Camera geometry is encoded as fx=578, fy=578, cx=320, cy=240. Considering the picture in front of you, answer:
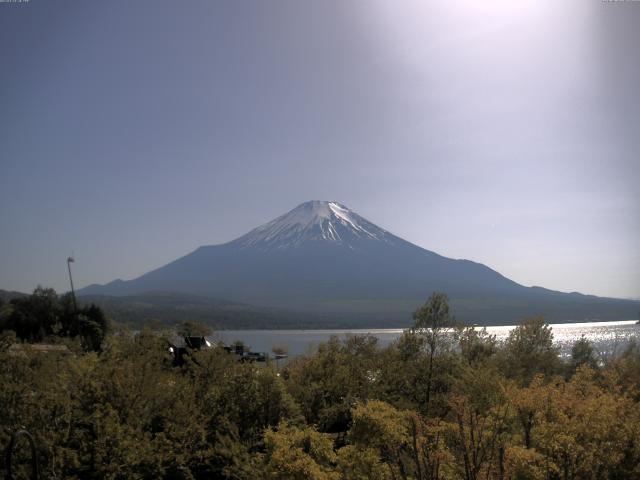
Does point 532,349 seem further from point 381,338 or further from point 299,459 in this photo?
point 381,338

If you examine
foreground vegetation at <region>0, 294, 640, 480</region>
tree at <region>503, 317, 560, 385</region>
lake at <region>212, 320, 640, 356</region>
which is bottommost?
lake at <region>212, 320, 640, 356</region>

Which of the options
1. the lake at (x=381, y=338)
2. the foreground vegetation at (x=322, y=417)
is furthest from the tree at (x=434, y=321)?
the lake at (x=381, y=338)

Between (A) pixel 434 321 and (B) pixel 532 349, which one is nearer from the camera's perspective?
(A) pixel 434 321

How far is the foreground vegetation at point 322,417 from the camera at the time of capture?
278 inches

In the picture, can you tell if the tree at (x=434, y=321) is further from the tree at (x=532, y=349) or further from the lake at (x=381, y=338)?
the lake at (x=381, y=338)

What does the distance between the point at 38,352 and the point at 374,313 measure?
183428 millimetres

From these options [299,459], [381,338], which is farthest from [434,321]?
[381,338]

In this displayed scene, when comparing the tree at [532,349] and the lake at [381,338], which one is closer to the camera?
the tree at [532,349]

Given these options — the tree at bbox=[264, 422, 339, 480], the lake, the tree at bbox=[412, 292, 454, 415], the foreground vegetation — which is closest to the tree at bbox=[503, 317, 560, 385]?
the foreground vegetation

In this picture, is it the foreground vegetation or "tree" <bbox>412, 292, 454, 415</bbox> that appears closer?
the foreground vegetation

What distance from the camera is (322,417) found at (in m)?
12.4

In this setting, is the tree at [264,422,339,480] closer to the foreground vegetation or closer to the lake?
the foreground vegetation

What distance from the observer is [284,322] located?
157 m

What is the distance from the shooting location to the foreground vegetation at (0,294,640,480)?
7055 mm
